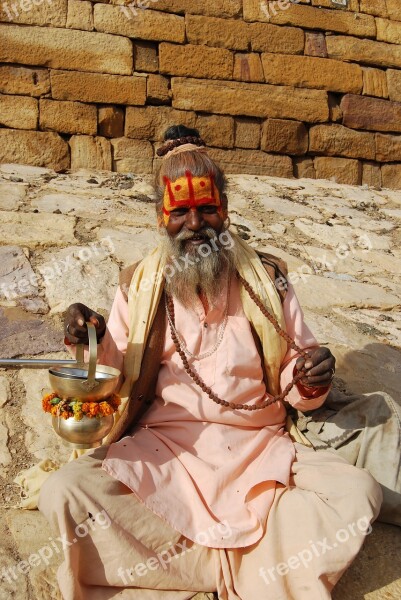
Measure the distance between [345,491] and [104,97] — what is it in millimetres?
5772

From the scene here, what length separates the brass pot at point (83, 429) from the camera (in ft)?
8.42

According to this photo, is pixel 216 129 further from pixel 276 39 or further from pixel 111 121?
pixel 276 39

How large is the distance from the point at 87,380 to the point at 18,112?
5.25 meters

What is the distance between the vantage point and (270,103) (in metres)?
7.61

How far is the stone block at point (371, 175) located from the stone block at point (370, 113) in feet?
1.46

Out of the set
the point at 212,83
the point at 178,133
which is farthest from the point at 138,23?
the point at 178,133

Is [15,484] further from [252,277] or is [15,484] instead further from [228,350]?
[252,277]

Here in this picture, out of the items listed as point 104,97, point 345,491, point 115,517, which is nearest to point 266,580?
point 345,491

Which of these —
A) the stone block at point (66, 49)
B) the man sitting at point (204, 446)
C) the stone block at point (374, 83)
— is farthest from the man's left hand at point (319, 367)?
the stone block at point (374, 83)

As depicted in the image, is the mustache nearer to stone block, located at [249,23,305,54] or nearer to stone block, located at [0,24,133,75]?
stone block, located at [0,24,133,75]

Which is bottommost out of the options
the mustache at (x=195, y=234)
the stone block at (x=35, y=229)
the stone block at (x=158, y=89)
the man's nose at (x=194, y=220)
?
the stone block at (x=35, y=229)

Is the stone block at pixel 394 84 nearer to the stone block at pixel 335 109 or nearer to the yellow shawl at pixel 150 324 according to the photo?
the stone block at pixel 335 109

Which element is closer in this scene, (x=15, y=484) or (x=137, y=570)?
(x=137, y=570)

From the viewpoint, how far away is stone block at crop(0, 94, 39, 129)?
6934mm
